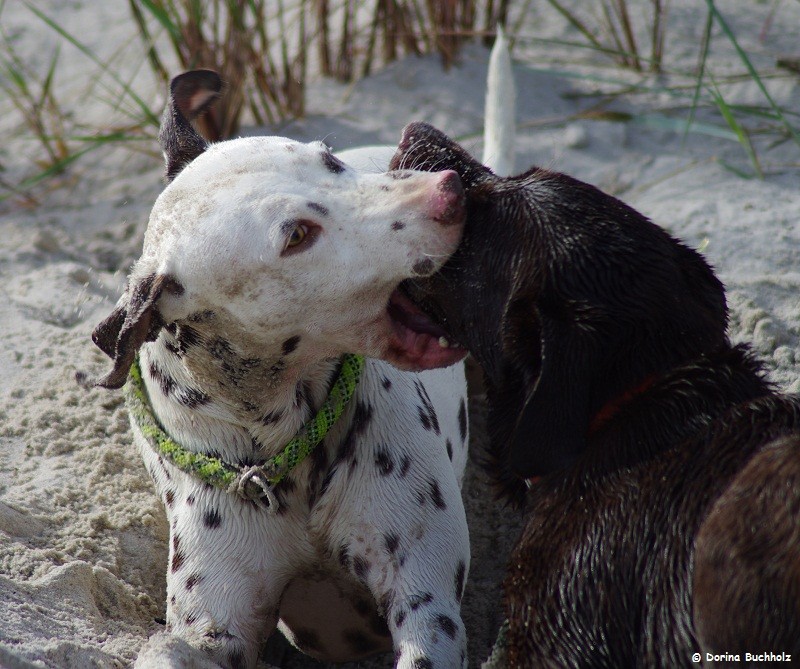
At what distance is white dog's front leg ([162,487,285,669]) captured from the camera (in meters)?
3.19

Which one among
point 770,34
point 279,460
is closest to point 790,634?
point 279,460

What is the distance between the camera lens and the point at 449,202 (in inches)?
113

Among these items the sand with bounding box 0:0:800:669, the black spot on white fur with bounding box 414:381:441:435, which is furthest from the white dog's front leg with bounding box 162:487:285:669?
the black spot on white fur with bounding box 414:381:441:435

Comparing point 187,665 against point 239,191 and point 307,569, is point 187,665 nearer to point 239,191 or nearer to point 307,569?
point 307,569

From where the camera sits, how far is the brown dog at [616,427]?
2504 mm

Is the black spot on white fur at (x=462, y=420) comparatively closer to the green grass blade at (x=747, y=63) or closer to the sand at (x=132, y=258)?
the sand at (x=132, y=258)

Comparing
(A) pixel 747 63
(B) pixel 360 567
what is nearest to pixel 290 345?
(B) pixel 360 567

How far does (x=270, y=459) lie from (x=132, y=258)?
8.96ft

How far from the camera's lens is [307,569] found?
3.39 meters

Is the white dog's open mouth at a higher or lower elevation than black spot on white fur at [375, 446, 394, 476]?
higher

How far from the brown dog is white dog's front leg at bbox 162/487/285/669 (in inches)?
32.2

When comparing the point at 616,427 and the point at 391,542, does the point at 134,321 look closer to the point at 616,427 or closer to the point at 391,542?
the point at 391,542

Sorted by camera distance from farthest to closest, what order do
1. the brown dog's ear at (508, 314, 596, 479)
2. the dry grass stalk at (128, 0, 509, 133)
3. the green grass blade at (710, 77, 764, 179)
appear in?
the dry grass stalk at (128, 0, 509, 133) → the green grass blade at (710, 77, 764, 179) → the brown dog's ear at (508, 314, 596, 479)

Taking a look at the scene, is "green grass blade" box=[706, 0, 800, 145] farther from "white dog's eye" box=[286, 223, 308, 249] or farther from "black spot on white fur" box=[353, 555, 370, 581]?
"black spot on white fur" box=[353, 555, 370, 581]
